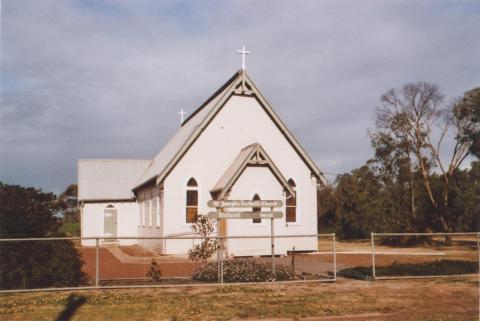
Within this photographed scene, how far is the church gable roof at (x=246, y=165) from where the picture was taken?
83.3 feet

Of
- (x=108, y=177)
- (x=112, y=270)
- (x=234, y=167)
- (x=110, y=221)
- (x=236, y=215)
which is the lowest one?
(x=112, y=270)

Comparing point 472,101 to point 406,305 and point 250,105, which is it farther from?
point 406,305

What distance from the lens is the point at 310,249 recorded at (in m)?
28.9

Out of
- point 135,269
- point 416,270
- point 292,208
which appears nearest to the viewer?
point 416,270

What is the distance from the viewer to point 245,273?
53.2 feet

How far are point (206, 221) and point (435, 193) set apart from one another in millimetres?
25572

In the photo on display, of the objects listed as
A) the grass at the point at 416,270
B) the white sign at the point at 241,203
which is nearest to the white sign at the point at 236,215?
the white sign at the point at 241,203

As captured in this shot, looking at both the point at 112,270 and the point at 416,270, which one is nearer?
the point at 416,270

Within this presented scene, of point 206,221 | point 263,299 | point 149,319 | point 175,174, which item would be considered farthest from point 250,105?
point 149,319

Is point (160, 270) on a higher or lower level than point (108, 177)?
lower

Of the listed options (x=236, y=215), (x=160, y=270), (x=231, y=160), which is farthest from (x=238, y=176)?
(x=236, y=215)

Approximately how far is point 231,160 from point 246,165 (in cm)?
238

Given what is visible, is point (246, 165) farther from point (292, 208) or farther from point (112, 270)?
point (112, 270)

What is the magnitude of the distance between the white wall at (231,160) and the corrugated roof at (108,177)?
13016mm
